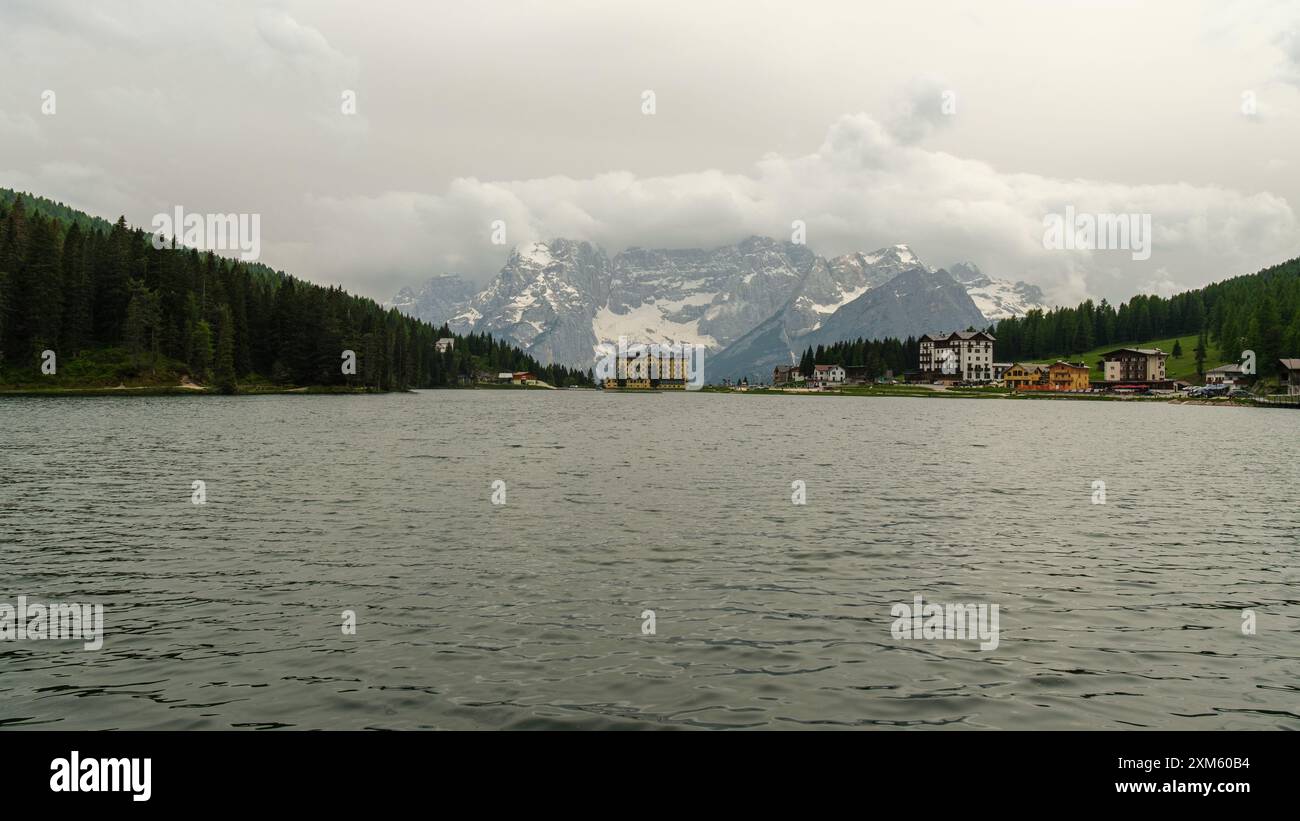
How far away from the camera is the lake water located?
17891 mm

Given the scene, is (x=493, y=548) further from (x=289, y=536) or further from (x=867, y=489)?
(x=867, y=489)

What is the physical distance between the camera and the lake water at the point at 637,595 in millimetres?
17891

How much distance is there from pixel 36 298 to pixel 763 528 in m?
220

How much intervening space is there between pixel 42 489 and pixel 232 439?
39.3m

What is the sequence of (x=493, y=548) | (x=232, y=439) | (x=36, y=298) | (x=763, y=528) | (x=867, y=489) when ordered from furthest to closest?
(x=36, y=298) < (x=232, y=439) < (x=867, y=489) < (x=763, y=528) < (x=493, y=548)

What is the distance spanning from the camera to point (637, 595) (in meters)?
27.3

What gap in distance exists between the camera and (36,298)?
650 feet

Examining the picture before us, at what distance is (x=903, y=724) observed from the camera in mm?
16812

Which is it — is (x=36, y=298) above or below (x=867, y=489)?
above
